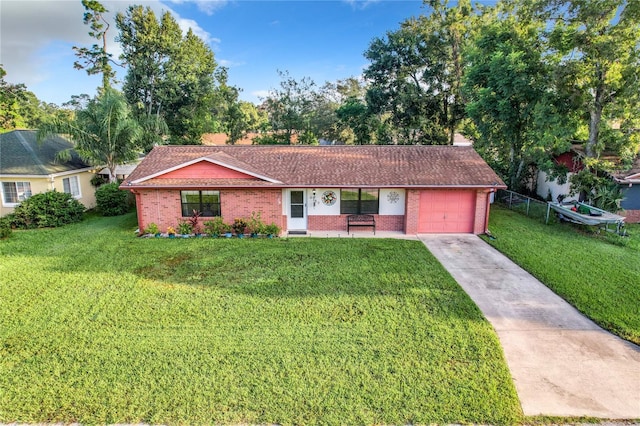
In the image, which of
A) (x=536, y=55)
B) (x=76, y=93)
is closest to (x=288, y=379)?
(x=536, y=55)

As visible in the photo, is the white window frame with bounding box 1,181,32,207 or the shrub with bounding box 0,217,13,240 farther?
the white window frame with bounding box 1,181,32,207

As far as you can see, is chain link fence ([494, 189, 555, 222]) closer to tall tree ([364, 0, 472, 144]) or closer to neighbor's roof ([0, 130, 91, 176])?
tall tree ([364, 0, 472, 144])

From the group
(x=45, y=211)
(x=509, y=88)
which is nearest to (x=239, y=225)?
(x=45, y=211)

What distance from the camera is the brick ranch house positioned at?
14.7 metres

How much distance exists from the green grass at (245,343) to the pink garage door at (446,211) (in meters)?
3.73

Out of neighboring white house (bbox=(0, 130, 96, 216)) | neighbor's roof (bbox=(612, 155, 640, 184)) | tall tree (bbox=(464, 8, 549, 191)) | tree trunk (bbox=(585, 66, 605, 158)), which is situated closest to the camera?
tree trunk (bbox=(585, 66, 605, 158))

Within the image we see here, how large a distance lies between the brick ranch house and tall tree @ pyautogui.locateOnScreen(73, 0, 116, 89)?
1603 cm

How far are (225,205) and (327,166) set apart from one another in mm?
4797

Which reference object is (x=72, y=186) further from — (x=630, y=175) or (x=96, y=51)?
(x=630, y=175)

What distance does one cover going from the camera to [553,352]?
706 cm

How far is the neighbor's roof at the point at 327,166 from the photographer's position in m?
14.6

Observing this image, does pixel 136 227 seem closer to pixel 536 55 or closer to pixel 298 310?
pixel 298 310

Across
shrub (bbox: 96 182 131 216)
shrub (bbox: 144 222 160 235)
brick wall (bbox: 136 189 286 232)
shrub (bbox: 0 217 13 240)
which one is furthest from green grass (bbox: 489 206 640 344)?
shrub (bbox: 0 217 13 240)

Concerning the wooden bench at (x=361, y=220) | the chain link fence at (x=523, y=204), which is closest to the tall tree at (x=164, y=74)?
the wooden bench at (x=361, y=220)
